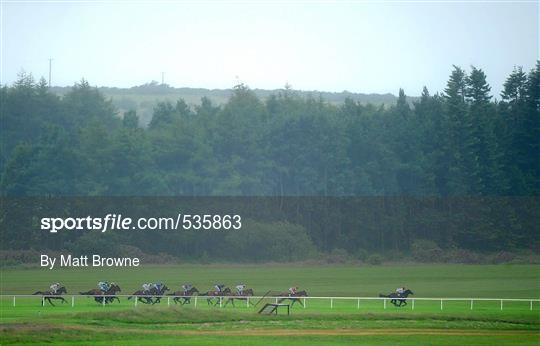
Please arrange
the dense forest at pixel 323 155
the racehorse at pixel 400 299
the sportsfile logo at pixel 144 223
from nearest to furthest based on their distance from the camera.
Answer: the racehorse at pixel 400 299
the sportsfile logo at pixel 144 223
the dense forest at pixel 323 155

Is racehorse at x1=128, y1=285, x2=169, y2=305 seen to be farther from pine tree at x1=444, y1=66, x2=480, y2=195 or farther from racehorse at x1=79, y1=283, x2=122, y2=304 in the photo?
pine tree at x1=444, y1=66, x2=480, y2=195

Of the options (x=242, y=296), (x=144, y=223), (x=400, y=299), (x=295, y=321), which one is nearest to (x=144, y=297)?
(x=242, y=296)

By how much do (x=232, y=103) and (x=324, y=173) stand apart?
25571mm

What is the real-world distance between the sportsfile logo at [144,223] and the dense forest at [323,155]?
18.4 ft

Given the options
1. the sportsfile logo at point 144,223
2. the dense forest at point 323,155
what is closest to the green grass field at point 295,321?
the sportsfile logo at point 144,223

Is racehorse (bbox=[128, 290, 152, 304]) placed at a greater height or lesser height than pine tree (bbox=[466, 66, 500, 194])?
lesser

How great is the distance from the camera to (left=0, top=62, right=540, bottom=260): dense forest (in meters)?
90.2

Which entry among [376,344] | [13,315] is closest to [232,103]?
[13,315]

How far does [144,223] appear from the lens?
77.2m

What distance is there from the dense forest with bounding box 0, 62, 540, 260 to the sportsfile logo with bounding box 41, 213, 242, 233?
5.62 meters

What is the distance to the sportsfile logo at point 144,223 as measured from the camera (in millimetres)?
75062

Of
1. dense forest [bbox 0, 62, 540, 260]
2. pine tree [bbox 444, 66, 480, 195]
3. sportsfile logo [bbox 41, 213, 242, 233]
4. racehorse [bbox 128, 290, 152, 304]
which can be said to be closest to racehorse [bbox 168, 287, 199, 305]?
racehorse [bbox 128, 290, 152, 304]

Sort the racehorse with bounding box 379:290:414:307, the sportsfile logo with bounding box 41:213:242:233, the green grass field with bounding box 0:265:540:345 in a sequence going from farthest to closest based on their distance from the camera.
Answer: the sportsfile logo with bounding box 41:213:242:233 < the racehorse with bounding box 379:290:414:307 < the green grass field with bounding box 0:265:540:345

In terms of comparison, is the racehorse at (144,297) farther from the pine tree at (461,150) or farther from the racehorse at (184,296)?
the pine tree at (461,150)
